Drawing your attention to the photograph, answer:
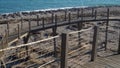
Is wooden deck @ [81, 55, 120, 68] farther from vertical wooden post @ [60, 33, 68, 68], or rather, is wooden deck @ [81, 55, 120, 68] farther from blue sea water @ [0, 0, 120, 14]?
blue sea water @ [0, 0, 120, 14]

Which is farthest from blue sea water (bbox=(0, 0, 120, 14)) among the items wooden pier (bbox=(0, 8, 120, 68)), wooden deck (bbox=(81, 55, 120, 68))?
wooden deck (bbox=(81, 55, 120, 68))

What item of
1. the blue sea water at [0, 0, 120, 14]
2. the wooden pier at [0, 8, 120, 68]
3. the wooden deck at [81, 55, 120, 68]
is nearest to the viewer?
the wooden pier at [0, 8, 120, 68]

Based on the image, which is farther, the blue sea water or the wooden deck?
the blue sea water

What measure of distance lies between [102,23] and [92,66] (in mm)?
17670

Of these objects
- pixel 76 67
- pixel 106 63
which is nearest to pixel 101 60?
pixel 106 63

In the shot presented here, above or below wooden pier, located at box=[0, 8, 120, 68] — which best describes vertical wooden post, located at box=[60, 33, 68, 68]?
above

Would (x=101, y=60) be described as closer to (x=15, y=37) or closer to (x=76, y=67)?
(x=76, y=67)

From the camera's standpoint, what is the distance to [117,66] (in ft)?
23.9

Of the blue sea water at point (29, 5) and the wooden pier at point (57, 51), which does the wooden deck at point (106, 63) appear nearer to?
the wooden pier at point (57, 51)

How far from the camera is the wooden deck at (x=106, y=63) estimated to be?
7266 millimetres

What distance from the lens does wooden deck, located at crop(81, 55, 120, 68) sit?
7.27 metres

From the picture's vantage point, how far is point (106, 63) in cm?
747

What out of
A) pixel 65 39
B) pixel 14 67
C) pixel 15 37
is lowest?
pixel 14 67

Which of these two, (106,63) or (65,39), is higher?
(65,39)
